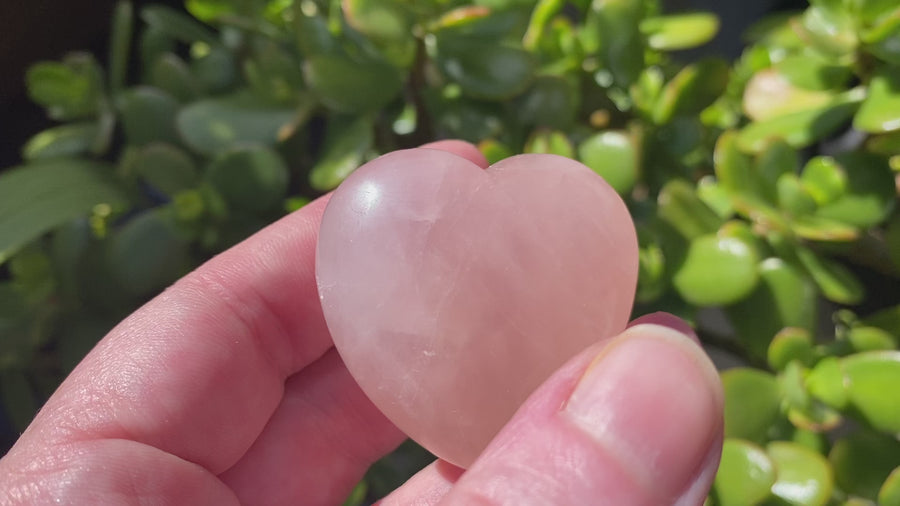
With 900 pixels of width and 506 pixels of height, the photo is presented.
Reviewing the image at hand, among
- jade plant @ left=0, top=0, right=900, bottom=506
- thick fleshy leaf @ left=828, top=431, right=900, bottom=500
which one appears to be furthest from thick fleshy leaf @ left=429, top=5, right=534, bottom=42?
thick fleshy leaf @ left=828, top=431, right=900, bottom=500

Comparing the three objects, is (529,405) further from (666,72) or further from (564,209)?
(666,72)

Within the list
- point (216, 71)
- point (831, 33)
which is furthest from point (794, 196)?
point (216, 71)

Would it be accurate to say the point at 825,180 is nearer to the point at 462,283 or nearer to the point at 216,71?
the point at 462,283

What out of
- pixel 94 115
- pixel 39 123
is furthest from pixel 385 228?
pixel 39 123

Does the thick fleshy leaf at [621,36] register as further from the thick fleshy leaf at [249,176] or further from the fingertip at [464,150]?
the thick fleshy leaf at [249,176]

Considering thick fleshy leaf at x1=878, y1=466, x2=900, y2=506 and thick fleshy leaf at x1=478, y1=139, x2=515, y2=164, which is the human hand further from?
thick fleshy leaf at x1=878, y1=466, x2=900, y2=506

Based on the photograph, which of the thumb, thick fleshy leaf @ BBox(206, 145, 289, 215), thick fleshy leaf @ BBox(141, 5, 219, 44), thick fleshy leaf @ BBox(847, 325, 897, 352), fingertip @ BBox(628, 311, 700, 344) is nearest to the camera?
the thumb
